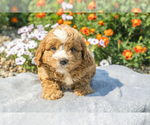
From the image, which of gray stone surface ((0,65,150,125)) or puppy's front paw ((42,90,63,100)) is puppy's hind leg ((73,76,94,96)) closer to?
gray stone surface ((0,65,150,125))

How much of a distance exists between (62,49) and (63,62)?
21 centimetres

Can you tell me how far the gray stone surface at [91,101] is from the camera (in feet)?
8.17

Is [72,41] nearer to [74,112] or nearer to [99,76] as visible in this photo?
[74,112]

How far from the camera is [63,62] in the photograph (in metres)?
2.38

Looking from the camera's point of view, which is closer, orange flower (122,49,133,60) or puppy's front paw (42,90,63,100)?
puppy's front paw (42,90,63,100)

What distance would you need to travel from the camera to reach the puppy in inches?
95.4

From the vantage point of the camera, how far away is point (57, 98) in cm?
286

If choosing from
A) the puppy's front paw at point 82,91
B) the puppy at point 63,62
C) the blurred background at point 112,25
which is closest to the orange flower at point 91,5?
the blurred background at point 112,25

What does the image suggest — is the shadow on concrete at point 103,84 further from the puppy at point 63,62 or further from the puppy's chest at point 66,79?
the puppy's chest at point 66,79

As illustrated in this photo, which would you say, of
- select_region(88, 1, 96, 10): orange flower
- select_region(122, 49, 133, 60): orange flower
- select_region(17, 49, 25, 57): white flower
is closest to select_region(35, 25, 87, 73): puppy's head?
select_region(17, 49, 25, 57): white flower

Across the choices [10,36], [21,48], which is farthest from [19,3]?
[21,48]

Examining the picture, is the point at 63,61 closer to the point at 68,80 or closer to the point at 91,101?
the point at 68,80

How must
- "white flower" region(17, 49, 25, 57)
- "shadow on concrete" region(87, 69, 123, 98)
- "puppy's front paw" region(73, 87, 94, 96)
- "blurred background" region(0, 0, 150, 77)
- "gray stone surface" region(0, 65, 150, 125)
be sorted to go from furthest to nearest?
1. "blurred background" region(0, 0, 150, 77)
2. "white flower" region(17, 49, 25, 57)
3. "shadow on concrete" region(87, 69, 123, 98)
4. "puppy's front paw" region(73, 87, 94, 96)
5. "gray stone surface" region(0, 65, 150, 125)

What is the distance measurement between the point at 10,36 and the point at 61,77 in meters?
4.17
